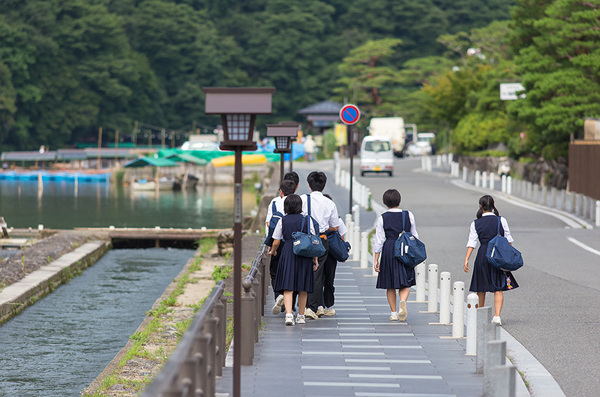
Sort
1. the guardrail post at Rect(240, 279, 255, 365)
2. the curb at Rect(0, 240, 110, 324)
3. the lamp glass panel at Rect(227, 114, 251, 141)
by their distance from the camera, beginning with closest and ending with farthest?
1. the lamp glass panel at Rect(227, 114, 251, 141)
2. the guardrail post at Rect(240, 279, 255, 365)
3. the curb at Rect(0, 240, 110, 324)

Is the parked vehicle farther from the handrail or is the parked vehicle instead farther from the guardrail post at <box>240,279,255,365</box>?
the handrail

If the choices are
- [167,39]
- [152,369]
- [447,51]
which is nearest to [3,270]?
[152,369]

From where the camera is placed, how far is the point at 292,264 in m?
10.4

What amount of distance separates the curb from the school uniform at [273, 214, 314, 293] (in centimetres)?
1032

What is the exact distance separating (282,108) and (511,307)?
92.1 metres

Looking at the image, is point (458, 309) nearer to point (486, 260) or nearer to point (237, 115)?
point (486, 260)

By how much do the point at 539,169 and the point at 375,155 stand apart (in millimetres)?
10140

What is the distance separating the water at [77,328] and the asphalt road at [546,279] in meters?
6.54

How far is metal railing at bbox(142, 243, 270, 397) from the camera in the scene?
4871mm

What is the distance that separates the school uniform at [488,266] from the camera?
10789mm

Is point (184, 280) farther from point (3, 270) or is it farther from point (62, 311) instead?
point (3, 270)

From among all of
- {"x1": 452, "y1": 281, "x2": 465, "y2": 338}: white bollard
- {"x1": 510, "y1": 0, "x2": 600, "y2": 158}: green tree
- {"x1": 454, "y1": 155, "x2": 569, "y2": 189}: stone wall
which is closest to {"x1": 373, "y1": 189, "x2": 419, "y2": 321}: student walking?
{"x1": 452, "y1": 281, "x2": 465, "y2": 338}: white bollard

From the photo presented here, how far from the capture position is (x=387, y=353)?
9445mm

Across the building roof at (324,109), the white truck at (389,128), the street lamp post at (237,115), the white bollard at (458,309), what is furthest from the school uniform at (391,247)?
the building roof at (324,109)
